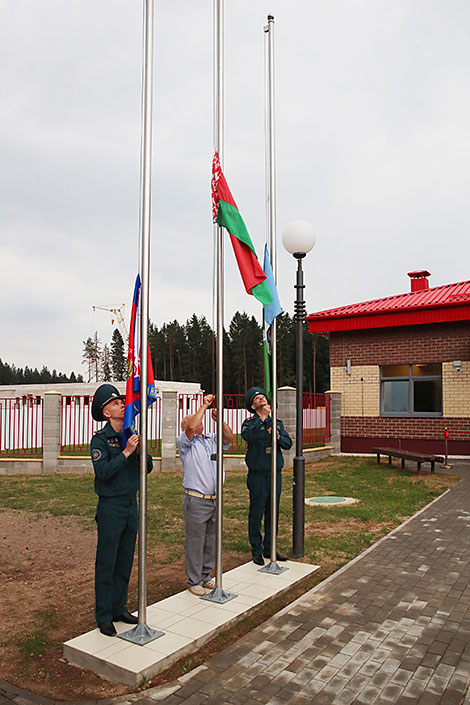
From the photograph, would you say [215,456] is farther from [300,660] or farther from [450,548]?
[450,548]

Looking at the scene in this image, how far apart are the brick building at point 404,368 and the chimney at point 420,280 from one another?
3.99 feet

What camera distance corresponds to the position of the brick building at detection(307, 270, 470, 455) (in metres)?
16.7

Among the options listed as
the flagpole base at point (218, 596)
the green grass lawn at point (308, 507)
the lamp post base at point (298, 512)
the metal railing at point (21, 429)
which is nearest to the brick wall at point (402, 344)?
the green grass lawn at point (308, 507)

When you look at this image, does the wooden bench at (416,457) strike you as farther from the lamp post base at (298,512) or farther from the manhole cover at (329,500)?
the lamp post base at (298,512)

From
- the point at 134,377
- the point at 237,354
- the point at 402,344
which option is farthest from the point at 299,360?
the point at 237,354

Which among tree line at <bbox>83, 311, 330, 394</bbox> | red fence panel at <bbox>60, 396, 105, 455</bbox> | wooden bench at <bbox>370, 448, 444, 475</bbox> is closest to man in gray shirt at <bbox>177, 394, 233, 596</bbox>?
wooden bench at <bbox>370, 448, 444, 475</bbox>

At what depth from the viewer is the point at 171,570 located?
255 inches

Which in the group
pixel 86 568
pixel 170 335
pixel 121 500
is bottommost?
pixel 86 568

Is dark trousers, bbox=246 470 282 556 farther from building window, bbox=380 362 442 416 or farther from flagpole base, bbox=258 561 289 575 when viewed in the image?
building window, bbox=380 362 442 416

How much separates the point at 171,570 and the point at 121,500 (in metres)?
2.39

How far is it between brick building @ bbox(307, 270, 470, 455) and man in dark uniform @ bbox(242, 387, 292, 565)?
37.2 feet

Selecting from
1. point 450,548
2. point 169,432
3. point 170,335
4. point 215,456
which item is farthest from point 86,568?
point 170,335

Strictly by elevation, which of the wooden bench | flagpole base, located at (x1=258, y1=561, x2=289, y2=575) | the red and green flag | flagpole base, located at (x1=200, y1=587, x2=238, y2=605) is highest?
the red and green flag

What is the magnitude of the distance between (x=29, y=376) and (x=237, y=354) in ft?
184
